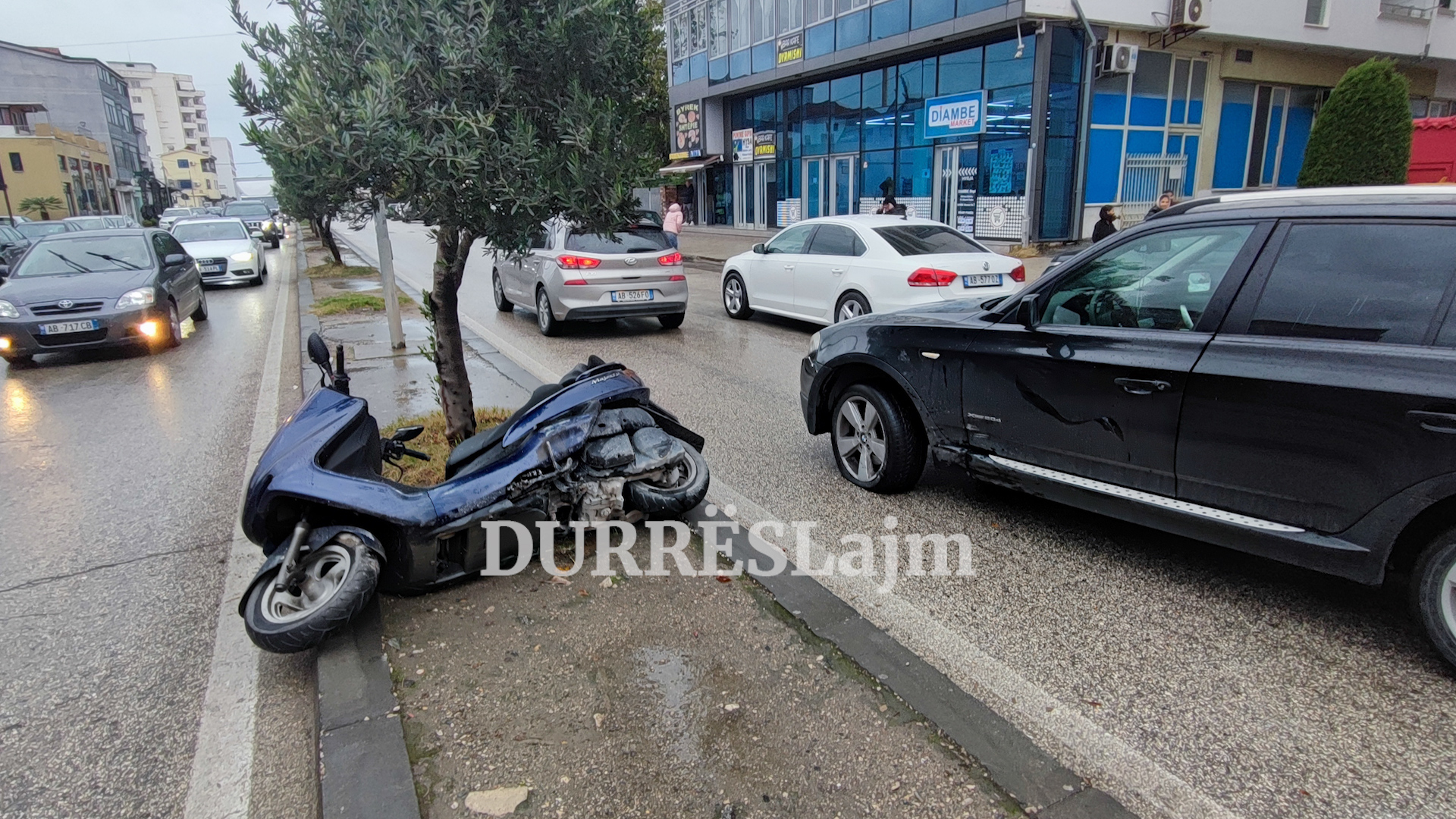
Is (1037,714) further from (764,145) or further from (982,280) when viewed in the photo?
(764,145)

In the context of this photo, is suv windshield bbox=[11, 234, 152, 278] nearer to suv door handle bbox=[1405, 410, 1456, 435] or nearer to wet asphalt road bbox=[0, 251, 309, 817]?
wet asphalt road bbox=[0, 251, 309, 817]

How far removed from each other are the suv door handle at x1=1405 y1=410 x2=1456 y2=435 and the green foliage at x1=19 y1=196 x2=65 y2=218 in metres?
60.7

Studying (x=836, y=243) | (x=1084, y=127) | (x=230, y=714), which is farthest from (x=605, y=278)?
(x=1084, y=127)

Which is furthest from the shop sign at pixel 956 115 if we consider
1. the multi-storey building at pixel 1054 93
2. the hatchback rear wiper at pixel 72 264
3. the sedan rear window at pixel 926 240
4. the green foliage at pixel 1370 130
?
the hatchback rear wiper at pixel 72 264

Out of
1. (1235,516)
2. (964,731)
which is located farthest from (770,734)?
(1235,516)

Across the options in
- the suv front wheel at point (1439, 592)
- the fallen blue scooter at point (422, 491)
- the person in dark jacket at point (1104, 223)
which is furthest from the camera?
the person in dark jacket at point (1104, 223)

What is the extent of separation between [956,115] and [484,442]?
20533mm

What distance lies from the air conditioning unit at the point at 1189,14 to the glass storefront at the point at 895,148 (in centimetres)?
268

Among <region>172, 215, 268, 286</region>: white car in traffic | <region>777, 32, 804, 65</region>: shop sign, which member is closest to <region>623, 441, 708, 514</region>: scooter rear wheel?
<region>172, 215, 268, 286</region>: white car in traffic

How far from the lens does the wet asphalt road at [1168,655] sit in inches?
102

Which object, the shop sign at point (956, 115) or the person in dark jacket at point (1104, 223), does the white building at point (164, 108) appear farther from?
the person in dark jacket at point (1104, 223)

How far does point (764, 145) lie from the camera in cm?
3083

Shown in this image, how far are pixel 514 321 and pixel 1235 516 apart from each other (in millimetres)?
10708

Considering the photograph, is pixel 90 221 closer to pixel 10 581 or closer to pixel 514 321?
pixel 514 321
